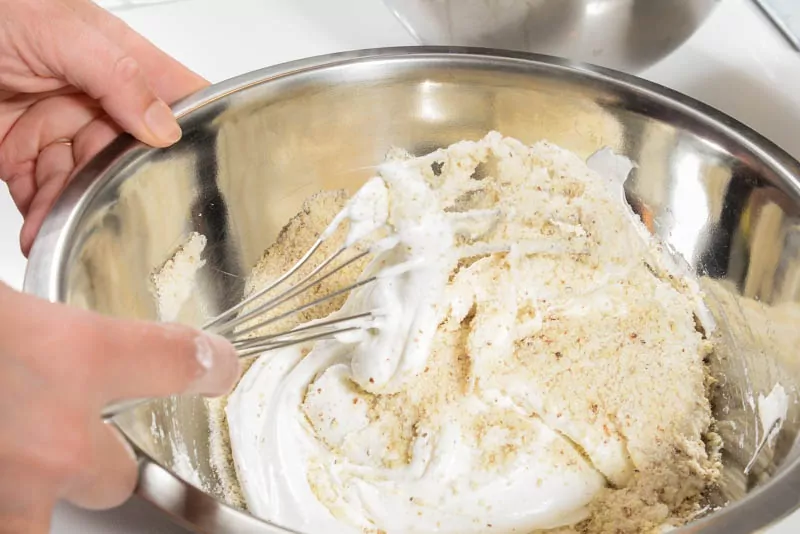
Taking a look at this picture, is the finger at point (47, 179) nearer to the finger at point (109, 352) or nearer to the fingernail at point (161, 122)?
the fingernail at point (161, 122)

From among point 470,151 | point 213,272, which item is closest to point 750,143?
point 470,151

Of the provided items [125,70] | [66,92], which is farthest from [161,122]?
[66,92]

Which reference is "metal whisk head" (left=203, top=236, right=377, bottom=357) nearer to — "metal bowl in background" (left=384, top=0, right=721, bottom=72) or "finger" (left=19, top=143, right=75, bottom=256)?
"finger" (left=19, top=143, right=75, bottom=256)

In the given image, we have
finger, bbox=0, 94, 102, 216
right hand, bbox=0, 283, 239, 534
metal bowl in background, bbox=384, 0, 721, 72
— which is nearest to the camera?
right hand, bbox=0, 283, 239, 534

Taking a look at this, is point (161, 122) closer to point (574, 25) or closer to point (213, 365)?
point (213, 365)

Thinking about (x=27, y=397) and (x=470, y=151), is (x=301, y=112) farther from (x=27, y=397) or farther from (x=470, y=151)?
(x=27, y=397)

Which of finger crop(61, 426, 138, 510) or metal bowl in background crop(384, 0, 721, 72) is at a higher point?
metal bowl in background crop(384, 0, 721, 72)

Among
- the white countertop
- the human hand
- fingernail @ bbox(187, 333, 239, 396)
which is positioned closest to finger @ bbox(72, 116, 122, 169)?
the human hand
